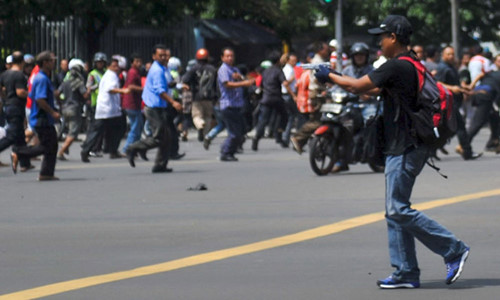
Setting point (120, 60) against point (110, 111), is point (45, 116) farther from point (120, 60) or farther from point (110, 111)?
point (120, 60)

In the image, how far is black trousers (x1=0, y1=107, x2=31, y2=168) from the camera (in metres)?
18.0

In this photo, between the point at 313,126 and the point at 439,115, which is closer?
the point at 439,115

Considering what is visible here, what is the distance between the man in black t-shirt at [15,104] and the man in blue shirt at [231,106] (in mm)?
3022

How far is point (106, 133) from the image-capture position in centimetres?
2095

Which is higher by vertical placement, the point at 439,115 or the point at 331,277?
Result: the point at 439,115

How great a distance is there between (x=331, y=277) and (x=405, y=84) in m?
1.32

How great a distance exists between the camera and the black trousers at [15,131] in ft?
58.9

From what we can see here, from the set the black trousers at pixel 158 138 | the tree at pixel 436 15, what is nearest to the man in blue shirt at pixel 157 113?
the black trousers at pixel 158 138

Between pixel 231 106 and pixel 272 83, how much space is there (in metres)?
3.26

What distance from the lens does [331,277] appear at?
8203 mm

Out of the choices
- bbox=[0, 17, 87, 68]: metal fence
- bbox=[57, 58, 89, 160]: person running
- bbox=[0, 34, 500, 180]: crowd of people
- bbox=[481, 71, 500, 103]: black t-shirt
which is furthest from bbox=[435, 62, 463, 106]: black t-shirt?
bbox=[0, 17, 87, 68]: metal fence

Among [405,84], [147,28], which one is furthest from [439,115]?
[147,28]

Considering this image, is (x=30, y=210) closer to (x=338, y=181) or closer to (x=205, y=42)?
(x=338, y=181)

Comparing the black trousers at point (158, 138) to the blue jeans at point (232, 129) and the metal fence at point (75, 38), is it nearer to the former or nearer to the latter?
the blue jeans at point (232, 129)
